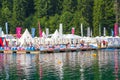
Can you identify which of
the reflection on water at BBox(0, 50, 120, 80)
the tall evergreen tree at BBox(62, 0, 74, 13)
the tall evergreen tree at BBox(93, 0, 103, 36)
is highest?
the tall evergreen tree at BBox(62, 0, 74, 13)

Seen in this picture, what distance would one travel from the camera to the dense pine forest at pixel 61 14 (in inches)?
5034

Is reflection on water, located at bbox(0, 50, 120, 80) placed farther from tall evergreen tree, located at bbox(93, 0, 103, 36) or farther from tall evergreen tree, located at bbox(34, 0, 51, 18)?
tall evergreen tree, located at bbox(34, 0, 51, 18)

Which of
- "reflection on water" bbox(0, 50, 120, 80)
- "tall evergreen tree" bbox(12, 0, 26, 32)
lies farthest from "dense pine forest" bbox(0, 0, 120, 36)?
"reflection on water" bbox(0, 50, 120, 80)

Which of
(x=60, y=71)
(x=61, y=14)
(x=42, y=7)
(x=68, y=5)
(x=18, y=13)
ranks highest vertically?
(x=68, y=5)

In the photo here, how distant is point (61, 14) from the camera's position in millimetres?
138875

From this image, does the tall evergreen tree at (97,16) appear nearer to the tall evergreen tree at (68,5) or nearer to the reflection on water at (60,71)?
the tall evergreen tree at (68,5)

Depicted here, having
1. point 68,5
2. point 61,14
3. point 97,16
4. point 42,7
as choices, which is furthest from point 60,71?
point 61,14

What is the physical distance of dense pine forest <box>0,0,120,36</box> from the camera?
420 ft

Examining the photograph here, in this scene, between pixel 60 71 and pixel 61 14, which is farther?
pixel 61 14

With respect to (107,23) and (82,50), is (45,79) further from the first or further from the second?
(107,23)

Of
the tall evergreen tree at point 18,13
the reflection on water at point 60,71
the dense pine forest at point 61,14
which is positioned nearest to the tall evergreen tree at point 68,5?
the dense pine forest at point 61,14

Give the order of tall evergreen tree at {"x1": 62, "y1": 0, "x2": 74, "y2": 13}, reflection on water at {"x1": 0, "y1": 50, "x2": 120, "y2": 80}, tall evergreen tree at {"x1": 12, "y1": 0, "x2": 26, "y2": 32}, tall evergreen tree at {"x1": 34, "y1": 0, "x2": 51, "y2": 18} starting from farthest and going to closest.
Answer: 1. tall evergreen tree at {"x1": 34, "y1": 0, "x2": 51, "y2": 18}
2. tall evergreen tree at {"x1": 12, "y1": 0, "x2": 26, "y2": 32}
3. tall evergreen tree at {"x1": 62, "y1": 0, "x2": 74, "y2": 13}
4. reflection on water at {"x1": 0, "y1": 50, "x2": 120, "y2": 80}

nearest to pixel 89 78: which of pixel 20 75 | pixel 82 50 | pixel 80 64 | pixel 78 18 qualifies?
pixel 20 75

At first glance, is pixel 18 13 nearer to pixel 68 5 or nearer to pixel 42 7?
pixel 42 7
